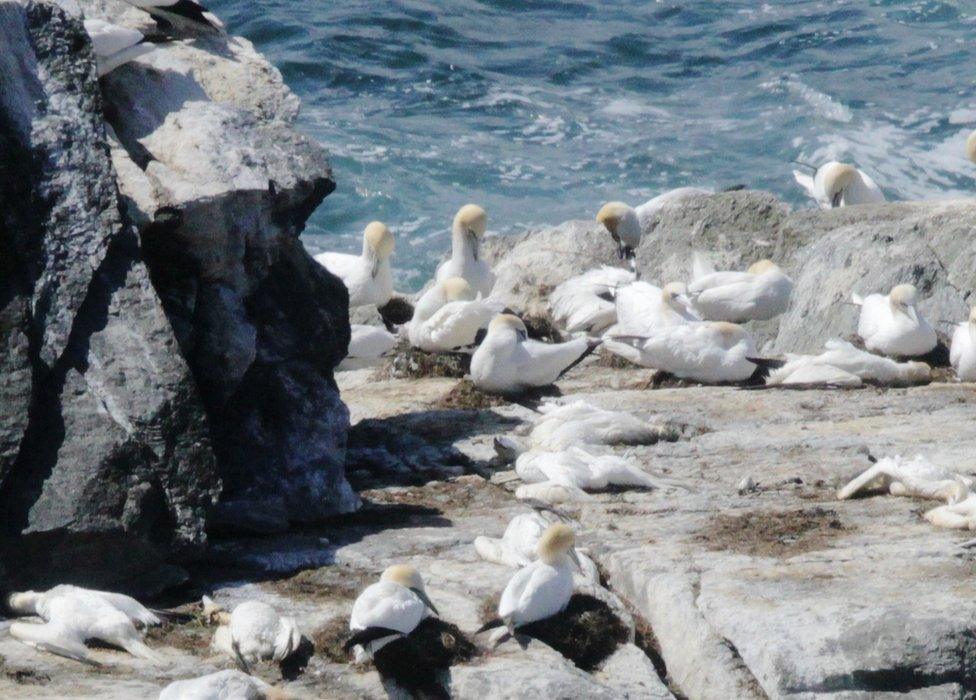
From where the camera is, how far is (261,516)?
616 cm

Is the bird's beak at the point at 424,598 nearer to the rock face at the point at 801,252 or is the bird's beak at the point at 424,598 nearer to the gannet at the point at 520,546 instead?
the gannet at the point at 520,546

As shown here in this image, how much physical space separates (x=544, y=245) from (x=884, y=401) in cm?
415

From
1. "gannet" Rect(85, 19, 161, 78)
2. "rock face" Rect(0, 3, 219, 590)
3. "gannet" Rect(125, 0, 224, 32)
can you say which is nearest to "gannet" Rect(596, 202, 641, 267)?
"gannet" Rect(125, 0, 224, 32)

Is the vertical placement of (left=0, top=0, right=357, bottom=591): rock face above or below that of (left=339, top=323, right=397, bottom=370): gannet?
above

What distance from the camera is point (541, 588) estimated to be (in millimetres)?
5137

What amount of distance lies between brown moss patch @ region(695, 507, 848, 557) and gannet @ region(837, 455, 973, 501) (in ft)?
0.93

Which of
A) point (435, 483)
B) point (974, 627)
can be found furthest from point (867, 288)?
point (974, 627)

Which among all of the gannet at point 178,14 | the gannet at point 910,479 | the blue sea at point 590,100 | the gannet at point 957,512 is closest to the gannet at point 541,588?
the gannet at point 957,512

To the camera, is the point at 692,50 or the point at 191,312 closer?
the point at 191,312

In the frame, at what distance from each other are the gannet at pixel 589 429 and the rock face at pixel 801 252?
2283mm

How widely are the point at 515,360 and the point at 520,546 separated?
2680 millimetres

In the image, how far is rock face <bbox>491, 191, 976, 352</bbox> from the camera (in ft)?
31.5

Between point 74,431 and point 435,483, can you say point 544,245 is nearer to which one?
point 435,483

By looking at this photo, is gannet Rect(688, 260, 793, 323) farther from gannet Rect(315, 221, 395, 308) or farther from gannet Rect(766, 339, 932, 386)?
gannet Rect(315, 221, 395, 308)
